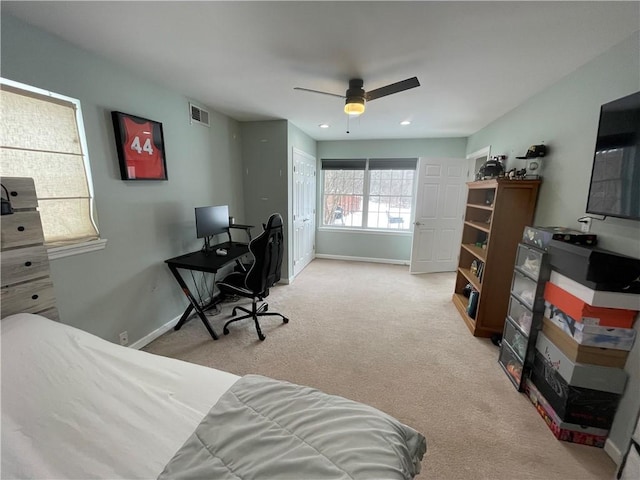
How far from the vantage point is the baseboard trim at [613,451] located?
143 cm

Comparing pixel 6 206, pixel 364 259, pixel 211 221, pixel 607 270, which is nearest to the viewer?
pixel 6 206

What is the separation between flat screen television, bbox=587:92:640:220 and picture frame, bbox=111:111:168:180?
11.0 feet

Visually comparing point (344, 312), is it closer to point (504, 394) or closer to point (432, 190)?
point (504, 394)

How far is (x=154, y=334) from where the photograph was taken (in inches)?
97.6

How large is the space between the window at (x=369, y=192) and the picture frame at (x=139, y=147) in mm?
3269

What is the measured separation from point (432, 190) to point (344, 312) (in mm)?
2699

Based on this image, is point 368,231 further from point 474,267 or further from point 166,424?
point 166,424

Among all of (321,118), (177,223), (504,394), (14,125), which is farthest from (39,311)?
(321,118)

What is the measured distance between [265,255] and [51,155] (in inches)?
64.8

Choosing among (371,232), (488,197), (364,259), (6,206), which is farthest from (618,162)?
(364,259)

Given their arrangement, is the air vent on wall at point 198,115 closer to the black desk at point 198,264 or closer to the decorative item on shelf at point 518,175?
the black desk at point 198,264

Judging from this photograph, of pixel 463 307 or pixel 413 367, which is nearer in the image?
pixel 413 367

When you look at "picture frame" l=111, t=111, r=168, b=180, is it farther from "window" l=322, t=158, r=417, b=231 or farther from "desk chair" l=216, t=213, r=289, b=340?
"window" l=322, t=158, r=417, b=231

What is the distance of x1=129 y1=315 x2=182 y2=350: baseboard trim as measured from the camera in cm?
231
